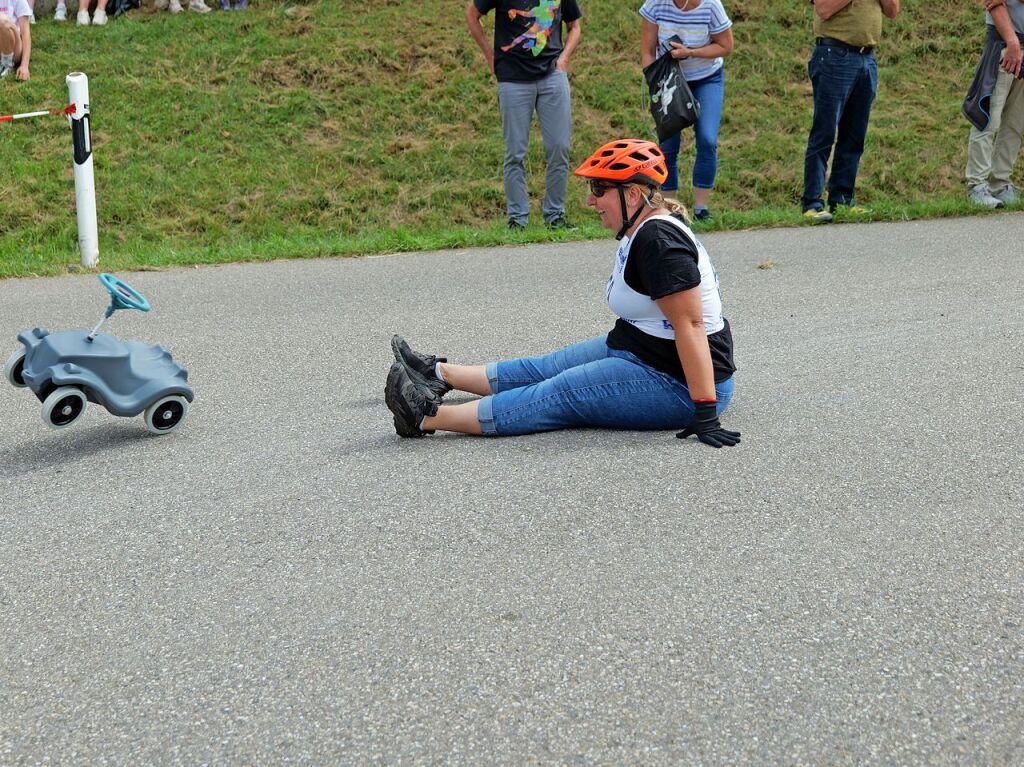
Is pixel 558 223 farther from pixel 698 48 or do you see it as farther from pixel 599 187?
pixel 599 187

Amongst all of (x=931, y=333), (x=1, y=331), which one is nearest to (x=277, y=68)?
(x=1, y=331)

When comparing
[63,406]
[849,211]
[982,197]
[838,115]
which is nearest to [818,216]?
[849,211]

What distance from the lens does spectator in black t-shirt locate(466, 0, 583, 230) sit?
9414mm

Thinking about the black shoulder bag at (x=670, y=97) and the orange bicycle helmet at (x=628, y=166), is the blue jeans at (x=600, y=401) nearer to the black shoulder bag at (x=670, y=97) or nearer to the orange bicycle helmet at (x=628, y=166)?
the orange bicycle helmet at (x=628, y=166)

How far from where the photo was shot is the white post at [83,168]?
8711mm

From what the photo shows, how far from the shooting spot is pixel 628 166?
15.2ft

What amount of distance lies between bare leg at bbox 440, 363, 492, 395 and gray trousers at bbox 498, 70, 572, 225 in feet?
15.0

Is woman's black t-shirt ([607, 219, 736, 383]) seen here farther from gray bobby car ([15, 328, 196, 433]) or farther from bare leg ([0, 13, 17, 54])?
bare leg ([0, 13, 17, 54])

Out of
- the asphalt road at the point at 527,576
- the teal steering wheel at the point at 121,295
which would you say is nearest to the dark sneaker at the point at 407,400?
the asphalt road at the point at 527,576

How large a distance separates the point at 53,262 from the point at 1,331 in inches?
84.0

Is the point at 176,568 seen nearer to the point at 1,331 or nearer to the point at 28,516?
the point at 28,516

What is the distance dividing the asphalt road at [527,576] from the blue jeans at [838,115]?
3.69m

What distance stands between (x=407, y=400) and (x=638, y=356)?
0.92 meters

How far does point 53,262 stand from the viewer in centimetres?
916
